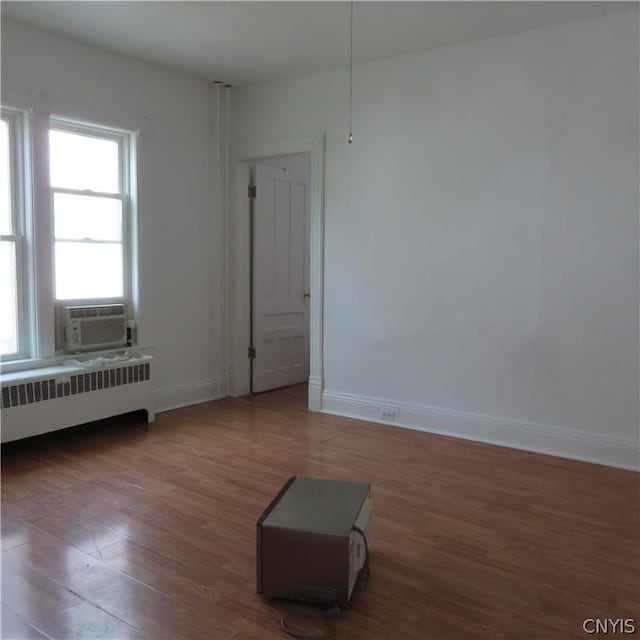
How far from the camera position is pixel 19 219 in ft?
13.4

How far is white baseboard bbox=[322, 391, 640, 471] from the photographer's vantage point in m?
3.85

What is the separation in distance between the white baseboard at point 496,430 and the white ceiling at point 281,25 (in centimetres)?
272

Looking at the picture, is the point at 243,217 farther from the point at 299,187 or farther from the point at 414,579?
the point at 414,579

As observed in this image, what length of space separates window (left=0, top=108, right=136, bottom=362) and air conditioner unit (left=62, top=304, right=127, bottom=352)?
0.09 metres

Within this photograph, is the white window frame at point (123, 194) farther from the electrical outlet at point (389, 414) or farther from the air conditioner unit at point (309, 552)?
the air conditioner unit at point (309, 552)

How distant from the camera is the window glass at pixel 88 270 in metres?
4.40

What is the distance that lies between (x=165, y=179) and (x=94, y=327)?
56.1 inches

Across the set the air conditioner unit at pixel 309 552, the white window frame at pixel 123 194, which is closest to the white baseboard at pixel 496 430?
the white window frame at pixel 123 194

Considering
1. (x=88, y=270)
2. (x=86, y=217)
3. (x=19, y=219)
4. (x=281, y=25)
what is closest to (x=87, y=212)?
(x=86, y=217)

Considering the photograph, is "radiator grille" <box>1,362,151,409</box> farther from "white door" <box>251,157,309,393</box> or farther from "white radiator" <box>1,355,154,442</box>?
"white door" <box>251,157,309,393</box>

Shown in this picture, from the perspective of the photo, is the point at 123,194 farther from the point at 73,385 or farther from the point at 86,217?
the point at 73,385

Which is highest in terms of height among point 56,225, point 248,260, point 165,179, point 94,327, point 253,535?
point 165,179

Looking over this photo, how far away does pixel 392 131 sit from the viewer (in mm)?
4598

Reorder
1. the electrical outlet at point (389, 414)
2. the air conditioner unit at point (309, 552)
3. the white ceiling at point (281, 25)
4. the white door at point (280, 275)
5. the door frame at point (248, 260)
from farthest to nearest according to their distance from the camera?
the white door at point (280, 275), the door frame at point (248, 260), the electrical outlet at point (389, 414), the white ceiling at point (281, 25), the air conditioner unit at point (309, 552)
